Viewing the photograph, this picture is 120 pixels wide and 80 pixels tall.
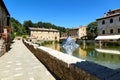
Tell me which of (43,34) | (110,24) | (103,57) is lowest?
(103,57)

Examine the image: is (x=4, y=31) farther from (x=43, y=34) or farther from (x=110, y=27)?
(x=43, y=34)

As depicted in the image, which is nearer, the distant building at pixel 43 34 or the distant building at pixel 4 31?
the distant building at pixel 4 31

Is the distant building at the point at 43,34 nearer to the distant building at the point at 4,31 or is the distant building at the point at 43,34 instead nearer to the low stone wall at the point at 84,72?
the distant building at the point at 4,31

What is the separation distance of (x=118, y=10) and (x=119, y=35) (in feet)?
28.7

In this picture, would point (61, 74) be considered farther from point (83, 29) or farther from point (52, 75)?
point (83, 29)

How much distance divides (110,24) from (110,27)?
0.77m

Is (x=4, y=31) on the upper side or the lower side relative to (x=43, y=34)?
lower

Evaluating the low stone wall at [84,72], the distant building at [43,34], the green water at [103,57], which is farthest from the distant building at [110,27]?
the distant building at [43,34]

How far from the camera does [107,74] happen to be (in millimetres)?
3021

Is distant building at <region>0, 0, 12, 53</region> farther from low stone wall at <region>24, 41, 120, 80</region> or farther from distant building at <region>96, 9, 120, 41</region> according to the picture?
distant building at <region>96, 9, 120, 41</region>

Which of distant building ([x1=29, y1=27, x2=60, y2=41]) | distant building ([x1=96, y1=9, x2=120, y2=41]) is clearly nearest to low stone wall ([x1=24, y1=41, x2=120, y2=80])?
distant building ([x1=96, y1=9, x2=120, y2=41])

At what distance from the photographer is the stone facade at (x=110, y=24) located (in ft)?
135

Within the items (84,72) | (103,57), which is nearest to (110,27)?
(103,57)

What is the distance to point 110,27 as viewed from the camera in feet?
141
